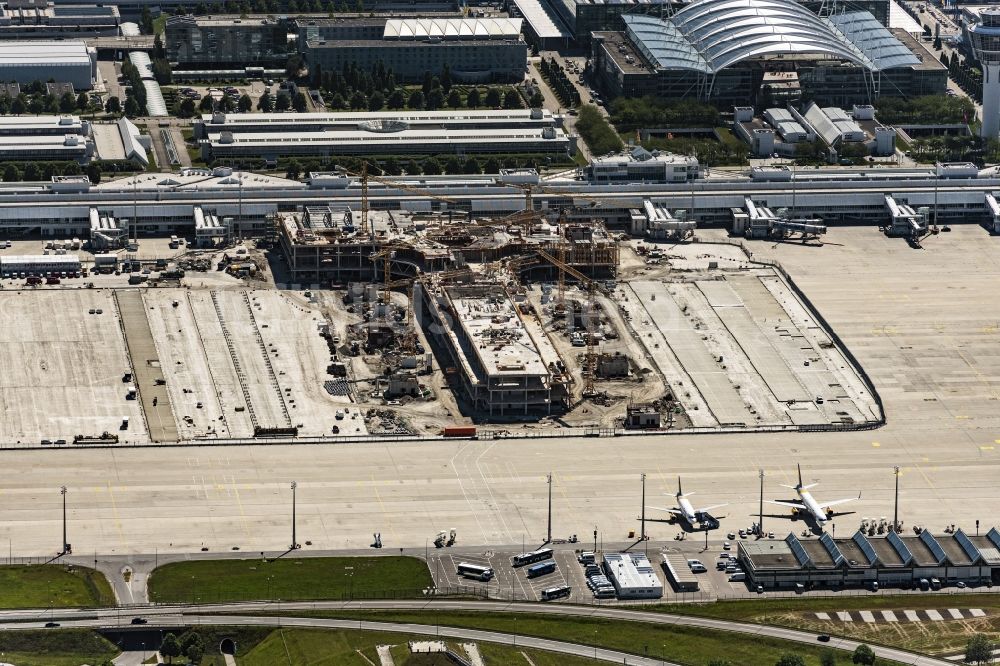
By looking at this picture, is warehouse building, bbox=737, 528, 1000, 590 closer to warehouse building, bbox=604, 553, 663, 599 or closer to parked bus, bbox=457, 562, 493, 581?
warehouse building, bbox=604, 553, 663, 599

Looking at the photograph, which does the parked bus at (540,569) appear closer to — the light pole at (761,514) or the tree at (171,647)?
the light pole at (761,514)

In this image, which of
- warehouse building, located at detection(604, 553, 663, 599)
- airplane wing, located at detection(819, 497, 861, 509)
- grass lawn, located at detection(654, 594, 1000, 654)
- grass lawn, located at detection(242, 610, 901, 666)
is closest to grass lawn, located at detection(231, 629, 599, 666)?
grass lawn, located at detection(242, 610, 901, 666)

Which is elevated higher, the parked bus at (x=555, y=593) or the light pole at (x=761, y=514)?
the parked bus at (x=555, y=593)

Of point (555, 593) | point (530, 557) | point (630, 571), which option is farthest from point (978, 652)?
point (530, 557)

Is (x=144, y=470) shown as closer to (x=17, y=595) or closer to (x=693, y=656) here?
(x=17, y=595)

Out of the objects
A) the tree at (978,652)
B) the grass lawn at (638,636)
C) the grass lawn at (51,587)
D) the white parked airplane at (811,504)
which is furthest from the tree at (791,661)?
the grass lawn at (51,587)

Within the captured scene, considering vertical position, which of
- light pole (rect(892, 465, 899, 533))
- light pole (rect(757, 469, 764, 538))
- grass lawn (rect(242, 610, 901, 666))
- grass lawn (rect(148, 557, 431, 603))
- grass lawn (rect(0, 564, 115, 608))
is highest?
grass lawn (rect(0, 564, 115, 608))
